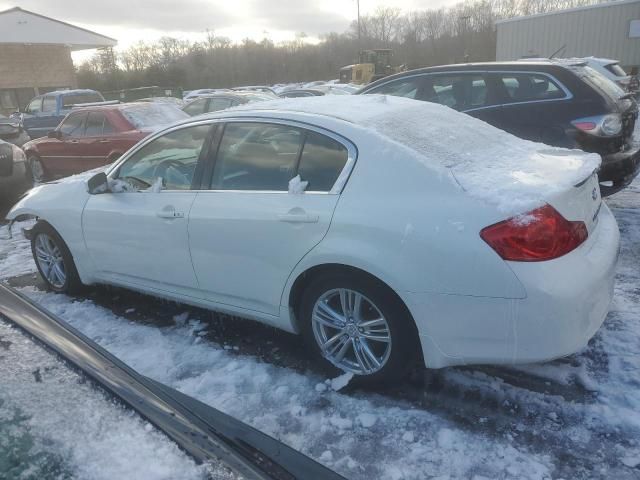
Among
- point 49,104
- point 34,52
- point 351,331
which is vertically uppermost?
point 34,52

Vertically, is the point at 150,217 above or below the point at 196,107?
below

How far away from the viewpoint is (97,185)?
3.97m

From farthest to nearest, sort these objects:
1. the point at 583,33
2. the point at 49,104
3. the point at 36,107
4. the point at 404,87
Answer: the point at 583,33 < the point at 36,107 < the point at 49,104 < the point at 404,87

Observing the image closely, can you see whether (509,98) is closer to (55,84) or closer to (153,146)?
(153,146)

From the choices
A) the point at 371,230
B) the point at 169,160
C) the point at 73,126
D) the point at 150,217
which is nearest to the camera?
the point at 371,230

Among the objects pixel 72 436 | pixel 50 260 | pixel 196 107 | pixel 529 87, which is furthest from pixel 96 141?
pixel 72 436

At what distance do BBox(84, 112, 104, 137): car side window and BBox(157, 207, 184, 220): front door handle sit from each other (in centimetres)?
606

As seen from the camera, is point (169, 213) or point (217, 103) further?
point (217, 103)

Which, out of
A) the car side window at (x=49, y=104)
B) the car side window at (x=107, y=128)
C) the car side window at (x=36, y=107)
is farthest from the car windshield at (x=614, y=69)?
the car side window at (x=36, y=107)

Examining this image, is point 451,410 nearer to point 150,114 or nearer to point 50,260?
point 50,260

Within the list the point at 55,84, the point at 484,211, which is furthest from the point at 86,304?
the point at 55,84

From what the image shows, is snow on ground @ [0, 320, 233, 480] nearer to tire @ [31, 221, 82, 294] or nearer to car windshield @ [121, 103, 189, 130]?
tire @ [31, 221, 82, 294]

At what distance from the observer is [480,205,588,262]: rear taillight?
2404 millimetres

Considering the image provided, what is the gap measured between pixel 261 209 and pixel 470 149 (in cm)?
128
